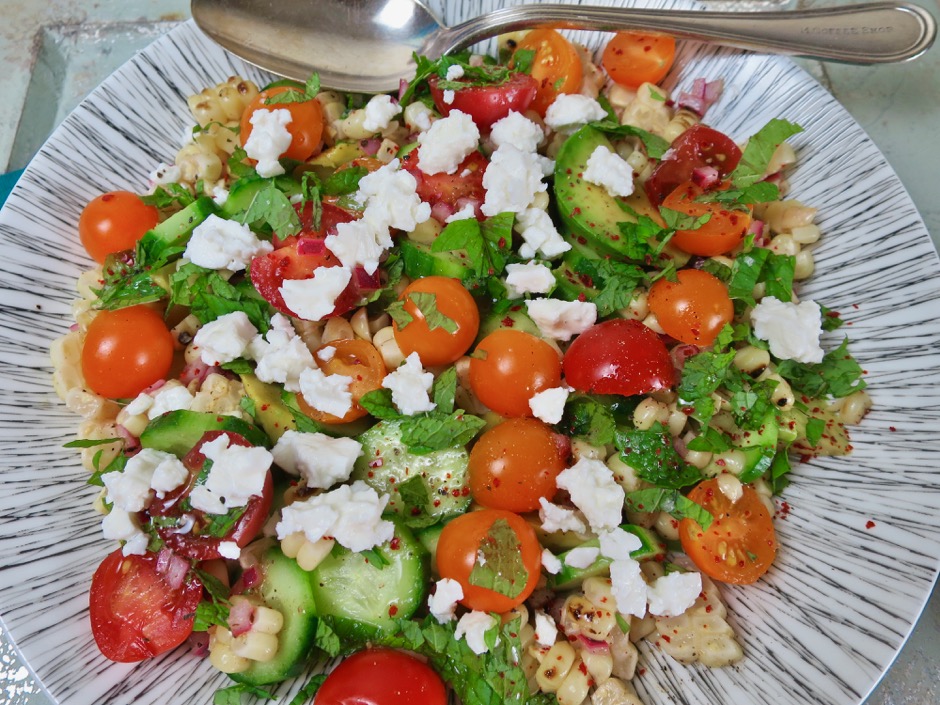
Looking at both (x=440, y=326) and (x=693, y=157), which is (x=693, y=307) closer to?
(x=693, y=157)

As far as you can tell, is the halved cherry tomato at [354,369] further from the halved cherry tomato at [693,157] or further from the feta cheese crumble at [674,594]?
the halved cherry tomato at [693,157]

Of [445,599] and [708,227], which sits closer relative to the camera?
[445,599]

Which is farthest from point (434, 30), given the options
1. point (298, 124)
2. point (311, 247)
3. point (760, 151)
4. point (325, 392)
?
point (325, 392)

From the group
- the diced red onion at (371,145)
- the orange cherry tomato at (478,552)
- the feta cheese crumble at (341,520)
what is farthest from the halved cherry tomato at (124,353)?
the orange cherry tomato at (478,552)

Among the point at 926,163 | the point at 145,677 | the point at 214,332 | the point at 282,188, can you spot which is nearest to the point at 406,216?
the point at 282,188

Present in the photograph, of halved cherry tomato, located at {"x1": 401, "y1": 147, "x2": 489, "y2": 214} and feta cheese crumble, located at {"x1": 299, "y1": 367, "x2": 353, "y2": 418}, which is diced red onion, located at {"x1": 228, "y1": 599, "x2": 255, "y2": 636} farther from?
halved cherry tomato, located at {"x1": 401, "y1": 147, "x2": 489, "y2": 214}
